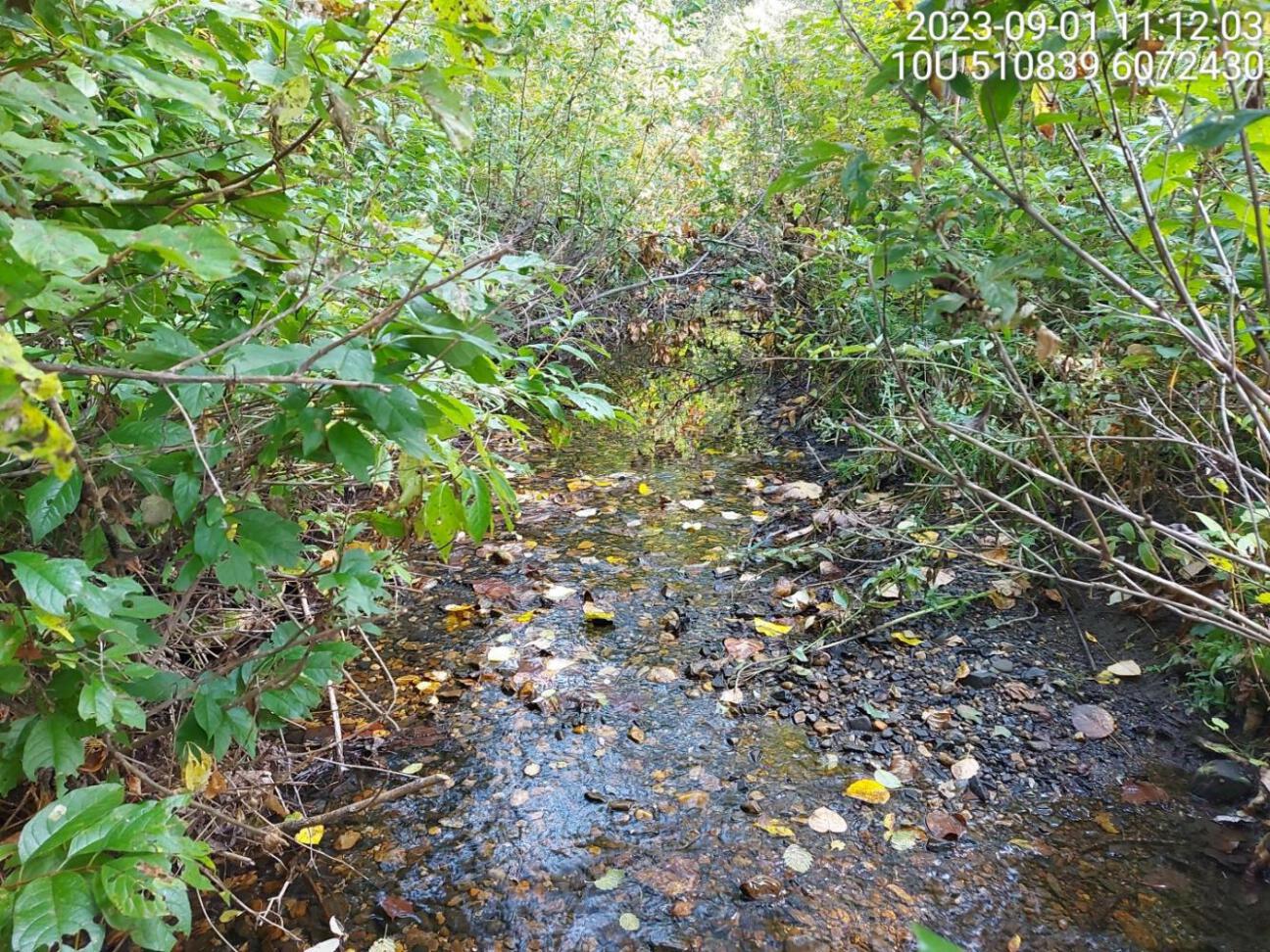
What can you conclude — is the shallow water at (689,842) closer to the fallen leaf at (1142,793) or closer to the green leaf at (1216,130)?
the fallen leaf at (1142,793)

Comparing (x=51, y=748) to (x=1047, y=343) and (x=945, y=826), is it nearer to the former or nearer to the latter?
(x=1047, y=343)

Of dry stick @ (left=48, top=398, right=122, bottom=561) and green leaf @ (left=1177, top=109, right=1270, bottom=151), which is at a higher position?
green leaf @ (left=1177, top=109, right=1270, bottom=151)

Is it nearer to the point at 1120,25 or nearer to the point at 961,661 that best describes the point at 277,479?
the point at 1120,25

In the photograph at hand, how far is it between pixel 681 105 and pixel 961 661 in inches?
201

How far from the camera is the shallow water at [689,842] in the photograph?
1431 millimetres

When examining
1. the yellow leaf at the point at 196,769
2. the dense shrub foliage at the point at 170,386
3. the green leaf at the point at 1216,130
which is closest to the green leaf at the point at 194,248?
the dense shrub foliage at the point at 170,386

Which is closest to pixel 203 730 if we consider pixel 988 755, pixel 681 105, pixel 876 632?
pixel 988 755

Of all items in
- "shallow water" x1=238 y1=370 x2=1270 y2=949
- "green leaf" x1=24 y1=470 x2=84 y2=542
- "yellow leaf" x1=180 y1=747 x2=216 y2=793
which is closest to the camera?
"green leaf" x1=24 y1=470 x2=84 y2=542

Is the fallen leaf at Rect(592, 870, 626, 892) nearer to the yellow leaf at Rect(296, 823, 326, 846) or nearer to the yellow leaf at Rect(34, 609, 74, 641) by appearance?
the yellow leaf at Rect(296, 823, 326, 846)

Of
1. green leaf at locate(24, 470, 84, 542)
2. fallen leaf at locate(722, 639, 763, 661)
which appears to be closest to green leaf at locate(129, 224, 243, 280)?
green leaf at locate(24, 470, 84, 542)

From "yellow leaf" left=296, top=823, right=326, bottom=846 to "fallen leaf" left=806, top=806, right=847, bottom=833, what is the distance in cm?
111

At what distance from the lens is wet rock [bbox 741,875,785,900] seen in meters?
1.51

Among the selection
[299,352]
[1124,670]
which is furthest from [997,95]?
[1124,670]

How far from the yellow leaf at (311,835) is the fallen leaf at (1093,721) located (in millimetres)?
1862
